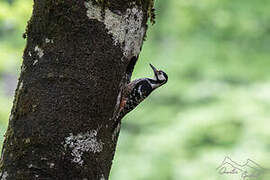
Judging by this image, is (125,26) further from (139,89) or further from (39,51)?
(139,89)

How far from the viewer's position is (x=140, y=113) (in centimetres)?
1063

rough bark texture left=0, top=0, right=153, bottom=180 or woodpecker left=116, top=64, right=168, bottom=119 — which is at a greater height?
woodpecker left=116, top=64, right=168, bottom=119

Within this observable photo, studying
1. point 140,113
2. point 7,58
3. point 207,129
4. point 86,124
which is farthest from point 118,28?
point 140,113

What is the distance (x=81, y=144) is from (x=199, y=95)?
6.44m

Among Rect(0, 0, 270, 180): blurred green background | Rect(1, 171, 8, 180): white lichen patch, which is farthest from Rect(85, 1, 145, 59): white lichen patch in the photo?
Rect(0, 0, 270, 180): blurred green background

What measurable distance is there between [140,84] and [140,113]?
19.9ft

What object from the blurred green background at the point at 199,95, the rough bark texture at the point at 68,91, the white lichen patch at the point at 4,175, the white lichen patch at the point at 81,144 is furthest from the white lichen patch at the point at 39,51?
the blurred green background at the point at 199,95

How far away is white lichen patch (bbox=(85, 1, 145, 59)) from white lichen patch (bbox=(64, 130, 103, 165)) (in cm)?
52

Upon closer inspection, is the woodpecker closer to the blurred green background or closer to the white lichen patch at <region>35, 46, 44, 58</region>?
the white lichen patch at <region>35, 46, 44, 58</region>

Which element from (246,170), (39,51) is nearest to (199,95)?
(246,170)

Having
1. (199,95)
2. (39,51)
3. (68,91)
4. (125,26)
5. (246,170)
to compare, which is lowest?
(68,91)

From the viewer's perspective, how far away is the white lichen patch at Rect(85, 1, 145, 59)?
9.18ft

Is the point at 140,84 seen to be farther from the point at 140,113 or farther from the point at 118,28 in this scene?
the point at 140,113

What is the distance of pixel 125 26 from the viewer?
2.89 m
